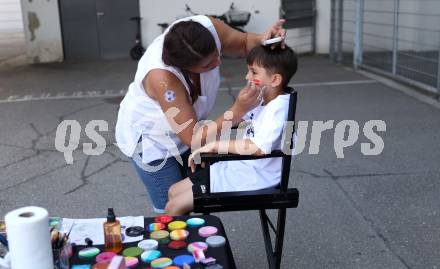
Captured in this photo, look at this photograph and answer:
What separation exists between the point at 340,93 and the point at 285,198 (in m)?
5.14

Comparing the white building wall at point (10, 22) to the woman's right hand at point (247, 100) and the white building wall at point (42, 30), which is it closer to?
the white building wall at point (42, 30)

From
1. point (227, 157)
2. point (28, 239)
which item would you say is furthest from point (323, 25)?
point (28, 239)

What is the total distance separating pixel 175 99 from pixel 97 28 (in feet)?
29.2

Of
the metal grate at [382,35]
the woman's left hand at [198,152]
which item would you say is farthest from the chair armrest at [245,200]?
the metal grate at [382,35]

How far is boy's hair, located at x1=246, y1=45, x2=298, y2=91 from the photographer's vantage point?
97.8 inches

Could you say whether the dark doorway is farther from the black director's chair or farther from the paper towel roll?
the paper towel roll

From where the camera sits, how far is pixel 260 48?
253cm

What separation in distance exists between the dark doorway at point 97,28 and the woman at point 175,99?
8.31 metres

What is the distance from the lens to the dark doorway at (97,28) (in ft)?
35.2

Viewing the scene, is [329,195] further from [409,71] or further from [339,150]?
[409,71]

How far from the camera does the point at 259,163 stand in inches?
103

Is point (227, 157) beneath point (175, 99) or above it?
beneath

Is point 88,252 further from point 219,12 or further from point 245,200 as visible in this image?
point 219,12

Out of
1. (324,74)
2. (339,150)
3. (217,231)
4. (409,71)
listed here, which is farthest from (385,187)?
(324,74)
